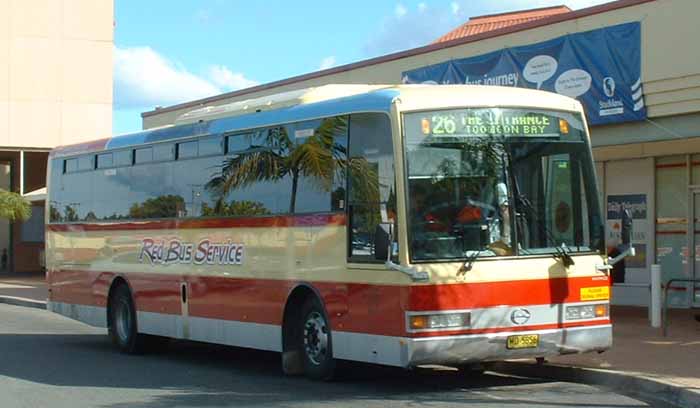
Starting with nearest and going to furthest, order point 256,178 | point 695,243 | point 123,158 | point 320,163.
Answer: point 320,163, point 256,178, point 123,158, point 695,243

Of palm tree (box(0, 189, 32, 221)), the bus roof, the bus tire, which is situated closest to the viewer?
the bus roof

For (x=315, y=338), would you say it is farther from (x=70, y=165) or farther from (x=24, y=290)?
(x=24, y=290)

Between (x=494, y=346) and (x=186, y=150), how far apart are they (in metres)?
6.13

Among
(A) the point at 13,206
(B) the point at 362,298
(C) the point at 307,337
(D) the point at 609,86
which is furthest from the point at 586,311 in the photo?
(A) the point at 13,206

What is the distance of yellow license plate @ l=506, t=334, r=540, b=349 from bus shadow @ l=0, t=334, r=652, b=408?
0.56m

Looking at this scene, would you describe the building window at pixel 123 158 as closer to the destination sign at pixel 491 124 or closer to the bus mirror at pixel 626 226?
the destination sign at pixel 491 124

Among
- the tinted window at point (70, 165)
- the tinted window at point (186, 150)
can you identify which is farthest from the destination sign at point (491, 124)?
the tinted window at point (70, 165)

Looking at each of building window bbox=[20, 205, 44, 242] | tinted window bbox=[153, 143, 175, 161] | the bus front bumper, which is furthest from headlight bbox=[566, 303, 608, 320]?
building window bbox=[20, 205, 44, 242]

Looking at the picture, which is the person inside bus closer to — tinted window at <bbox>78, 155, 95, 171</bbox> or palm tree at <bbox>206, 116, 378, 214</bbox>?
palm tree at <bbox>206, 116, 378, 214</bbox>

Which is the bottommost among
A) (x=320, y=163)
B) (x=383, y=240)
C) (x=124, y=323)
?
(x=124, y=323)

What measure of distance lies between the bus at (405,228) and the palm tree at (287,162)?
0.02 meters

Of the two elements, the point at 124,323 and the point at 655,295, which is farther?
the point at 124,323

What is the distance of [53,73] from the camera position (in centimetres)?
4800

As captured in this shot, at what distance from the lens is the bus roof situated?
38.4ft
